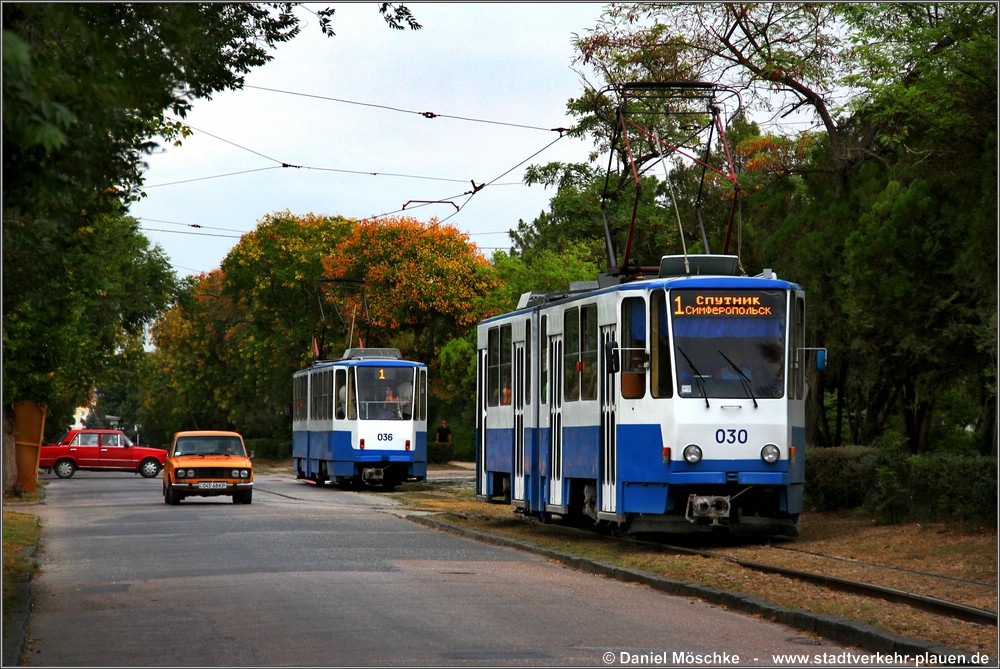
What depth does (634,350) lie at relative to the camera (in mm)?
19375

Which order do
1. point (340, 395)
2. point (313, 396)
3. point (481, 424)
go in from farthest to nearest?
point (313, 396) < point (340, 395) < point (481, 424)

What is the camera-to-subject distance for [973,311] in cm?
2189

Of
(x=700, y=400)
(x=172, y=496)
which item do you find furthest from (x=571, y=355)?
(x=172, y=496)

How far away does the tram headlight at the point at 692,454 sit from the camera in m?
19.0

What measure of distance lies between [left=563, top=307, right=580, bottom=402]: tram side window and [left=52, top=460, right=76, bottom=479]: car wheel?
138 feet

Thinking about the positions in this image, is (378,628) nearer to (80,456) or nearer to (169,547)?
(169,547)

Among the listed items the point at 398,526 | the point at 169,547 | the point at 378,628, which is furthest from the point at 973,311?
the point at 378,628

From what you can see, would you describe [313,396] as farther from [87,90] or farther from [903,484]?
[87,90]

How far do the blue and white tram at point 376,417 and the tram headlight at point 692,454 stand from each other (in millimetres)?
22527

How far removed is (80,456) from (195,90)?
169 ft

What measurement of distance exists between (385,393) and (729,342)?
22.7 meters

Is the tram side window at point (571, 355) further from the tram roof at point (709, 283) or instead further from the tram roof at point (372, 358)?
the tram roof at point (372, 358)

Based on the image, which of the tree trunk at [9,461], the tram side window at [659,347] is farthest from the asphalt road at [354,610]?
the tree trunk at [9,461]

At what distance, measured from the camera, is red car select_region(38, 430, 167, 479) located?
59.8 m
